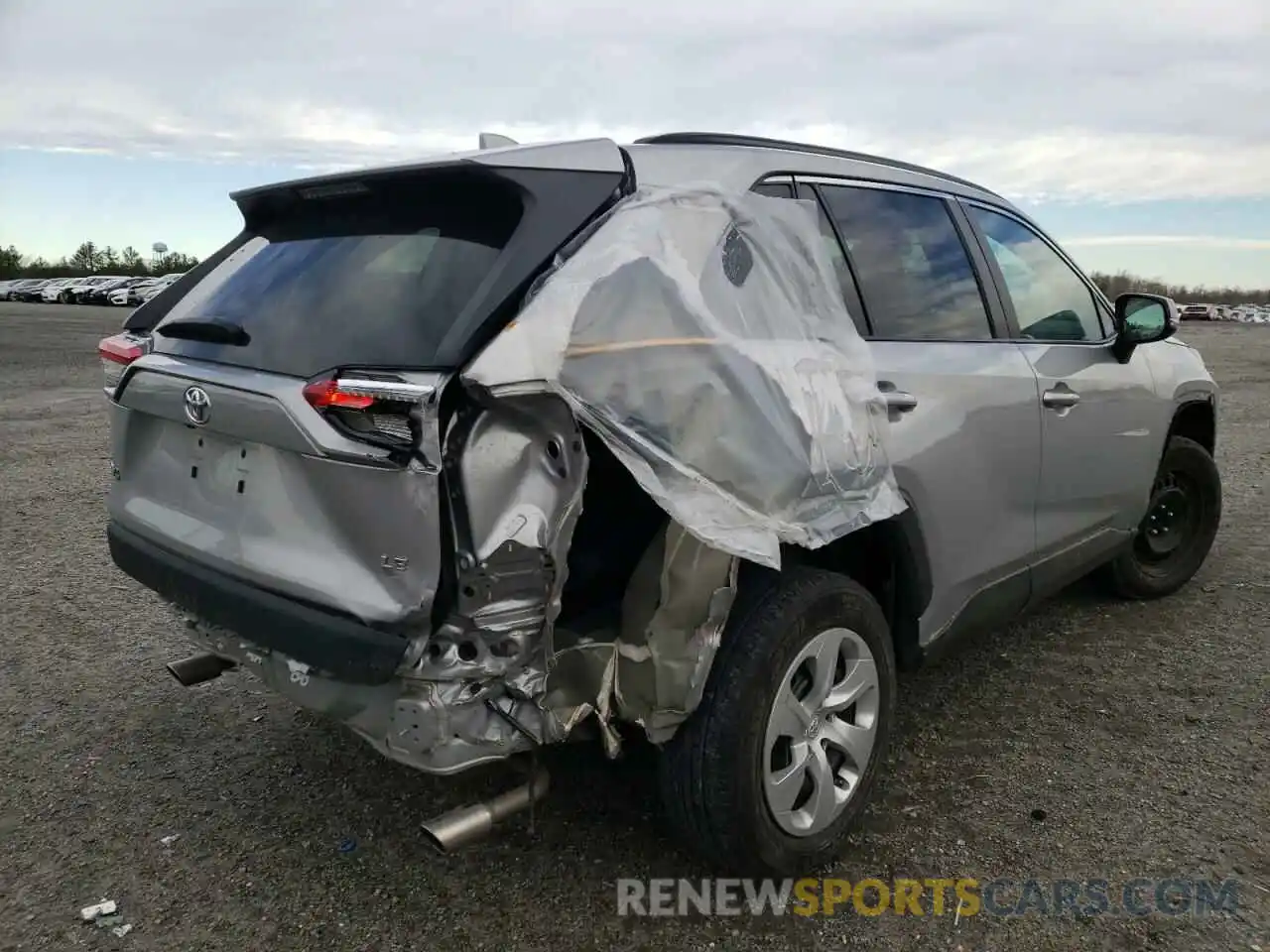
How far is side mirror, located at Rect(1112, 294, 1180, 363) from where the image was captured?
385 cm

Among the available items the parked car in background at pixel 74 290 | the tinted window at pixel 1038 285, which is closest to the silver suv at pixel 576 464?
the tinted window at pixel 1038 285

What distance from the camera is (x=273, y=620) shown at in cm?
219

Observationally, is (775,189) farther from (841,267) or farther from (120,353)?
(120,353)

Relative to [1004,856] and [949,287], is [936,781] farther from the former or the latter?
[949,287]

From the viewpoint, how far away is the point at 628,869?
264 cm

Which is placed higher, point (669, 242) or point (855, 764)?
point (669, 242)

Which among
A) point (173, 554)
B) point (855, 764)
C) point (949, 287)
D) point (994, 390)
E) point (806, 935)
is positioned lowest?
point (806, 935)

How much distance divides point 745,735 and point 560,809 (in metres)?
0.88

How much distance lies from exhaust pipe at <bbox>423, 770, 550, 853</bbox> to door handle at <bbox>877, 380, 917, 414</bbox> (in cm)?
135

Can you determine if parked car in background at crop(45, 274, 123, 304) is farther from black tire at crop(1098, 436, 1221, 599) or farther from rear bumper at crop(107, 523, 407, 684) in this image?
black tire at crop(1098, 436, 1221, 599)

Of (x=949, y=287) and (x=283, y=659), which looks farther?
(x=949, y=287)

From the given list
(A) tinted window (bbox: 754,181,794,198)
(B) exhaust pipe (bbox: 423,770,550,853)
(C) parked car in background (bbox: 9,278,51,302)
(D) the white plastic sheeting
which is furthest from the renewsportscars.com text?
(C) parked car in background (bbox: 9,278,51,302)

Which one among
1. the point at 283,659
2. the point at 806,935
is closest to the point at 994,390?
the point at 806,935

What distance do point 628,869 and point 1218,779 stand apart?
1955 millimetres
